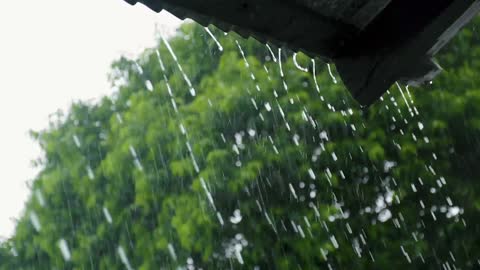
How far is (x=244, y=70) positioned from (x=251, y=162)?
1285mm

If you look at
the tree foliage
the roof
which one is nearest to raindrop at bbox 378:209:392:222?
the tree foliage

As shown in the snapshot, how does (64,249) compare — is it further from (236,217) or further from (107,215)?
(236,217)

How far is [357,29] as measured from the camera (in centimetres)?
371

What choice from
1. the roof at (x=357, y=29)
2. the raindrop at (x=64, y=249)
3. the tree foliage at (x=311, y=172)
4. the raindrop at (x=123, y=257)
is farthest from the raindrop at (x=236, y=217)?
the roof at (x=357, y=29)

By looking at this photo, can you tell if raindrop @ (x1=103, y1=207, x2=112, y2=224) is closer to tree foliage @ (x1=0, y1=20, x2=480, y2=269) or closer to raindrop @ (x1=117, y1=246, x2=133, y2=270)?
raindrop @ (x1=117, y1=246, x2=133, y2=270)

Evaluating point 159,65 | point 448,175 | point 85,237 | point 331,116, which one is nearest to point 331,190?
point 331,116

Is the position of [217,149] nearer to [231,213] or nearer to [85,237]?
[231,213]

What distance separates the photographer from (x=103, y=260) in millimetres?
10484

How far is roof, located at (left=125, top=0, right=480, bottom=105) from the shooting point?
318 cm

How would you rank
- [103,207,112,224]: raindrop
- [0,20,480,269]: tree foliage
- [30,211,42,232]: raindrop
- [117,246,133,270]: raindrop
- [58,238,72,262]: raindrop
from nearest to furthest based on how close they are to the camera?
1. [0,20,480,269]: tree foliage
2. [117,246,133,270]: raindrop
3. [103,207,112,224]: raindrop
4. [58,238,72,262]: raindrop
5. [30,211,42,232]: raindrop

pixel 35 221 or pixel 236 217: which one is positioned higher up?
pixel 35 221

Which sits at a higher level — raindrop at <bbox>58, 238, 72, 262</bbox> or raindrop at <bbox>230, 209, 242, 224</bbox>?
raindrop at <bbox>58, 238, 72, 262</bbox>

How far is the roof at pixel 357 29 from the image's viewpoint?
318cm

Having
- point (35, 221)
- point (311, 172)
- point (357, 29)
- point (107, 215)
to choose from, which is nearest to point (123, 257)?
point (107, 215)
